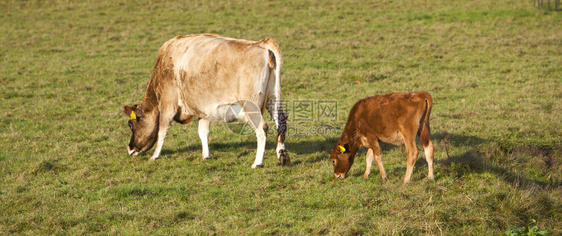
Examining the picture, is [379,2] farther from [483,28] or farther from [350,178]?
[350,178]

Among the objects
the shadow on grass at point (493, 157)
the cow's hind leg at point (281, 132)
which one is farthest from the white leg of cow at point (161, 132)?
the shadow on grass at point (493, 157)

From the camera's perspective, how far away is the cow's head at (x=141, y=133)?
9.15m

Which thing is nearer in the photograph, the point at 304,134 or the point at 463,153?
the point at 463,153

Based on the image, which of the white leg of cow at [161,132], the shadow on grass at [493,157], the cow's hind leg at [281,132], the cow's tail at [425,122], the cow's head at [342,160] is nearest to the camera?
the cow's tail at [425,122]

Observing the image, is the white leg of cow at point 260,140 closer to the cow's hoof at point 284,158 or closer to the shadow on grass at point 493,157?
the cow's hoof at point 284,158

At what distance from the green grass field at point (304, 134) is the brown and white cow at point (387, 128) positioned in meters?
0.34

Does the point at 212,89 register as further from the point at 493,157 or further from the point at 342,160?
the point at 493,157

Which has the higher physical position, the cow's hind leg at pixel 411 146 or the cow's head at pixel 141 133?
the cow's hind leg at pixel 411 146

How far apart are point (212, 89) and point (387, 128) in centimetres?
298

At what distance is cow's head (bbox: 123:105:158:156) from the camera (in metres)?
9.15

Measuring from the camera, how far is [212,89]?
325 inches

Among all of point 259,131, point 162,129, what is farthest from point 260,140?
point 162,129

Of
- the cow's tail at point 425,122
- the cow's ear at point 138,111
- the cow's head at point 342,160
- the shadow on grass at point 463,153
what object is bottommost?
the shadow on grass at point 463,153

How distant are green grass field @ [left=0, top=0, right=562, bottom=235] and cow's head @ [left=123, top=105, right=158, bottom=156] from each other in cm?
21
